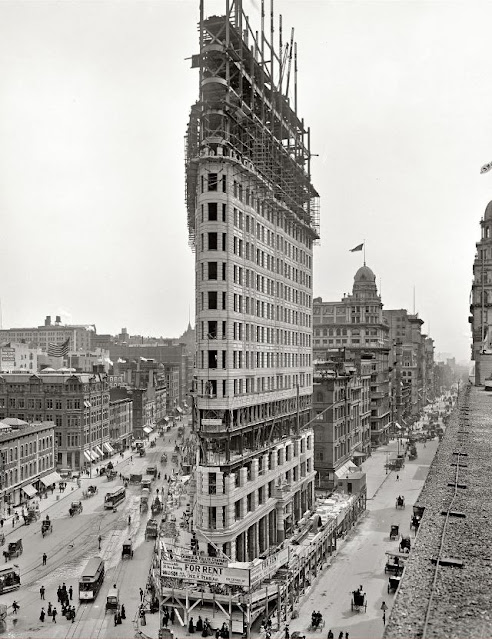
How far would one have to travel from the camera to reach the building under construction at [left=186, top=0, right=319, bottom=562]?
53250 mm

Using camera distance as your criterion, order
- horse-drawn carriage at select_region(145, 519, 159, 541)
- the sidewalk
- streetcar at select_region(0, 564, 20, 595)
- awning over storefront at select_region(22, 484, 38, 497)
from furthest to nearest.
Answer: awning over storefront at select_region(22, 484, 38, 497)
the sidewalk
horse-drawn carriage at select_region(145, 519, 159, 541)
streetcar at select_region(0, 564, 20, 595)

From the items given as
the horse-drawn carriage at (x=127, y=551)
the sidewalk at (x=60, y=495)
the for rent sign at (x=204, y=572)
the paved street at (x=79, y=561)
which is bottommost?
the sidewalk at (x=60, y=495)

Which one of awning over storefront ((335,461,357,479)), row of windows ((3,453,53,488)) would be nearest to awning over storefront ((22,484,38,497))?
row of windows ((3,453,53,488))

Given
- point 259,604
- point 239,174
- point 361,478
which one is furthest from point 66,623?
point 361,478

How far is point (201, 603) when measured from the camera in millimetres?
42031

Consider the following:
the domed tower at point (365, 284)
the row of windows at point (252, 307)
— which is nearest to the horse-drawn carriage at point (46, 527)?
the row of windows at point (252, 307)

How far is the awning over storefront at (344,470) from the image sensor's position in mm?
89094

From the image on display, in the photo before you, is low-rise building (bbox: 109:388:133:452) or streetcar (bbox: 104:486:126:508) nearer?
streetcar (bbox: 104:486:126:508)

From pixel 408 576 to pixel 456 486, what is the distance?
12507mm

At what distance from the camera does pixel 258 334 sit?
62281 mm

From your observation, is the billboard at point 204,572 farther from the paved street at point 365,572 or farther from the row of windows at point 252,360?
the row of windows at point 252,360

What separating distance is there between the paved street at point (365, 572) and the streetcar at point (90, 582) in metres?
15.6

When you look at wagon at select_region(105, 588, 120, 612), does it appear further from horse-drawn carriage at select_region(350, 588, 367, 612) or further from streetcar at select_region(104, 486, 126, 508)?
streetcar at select_region(104, 486, 126, 508)

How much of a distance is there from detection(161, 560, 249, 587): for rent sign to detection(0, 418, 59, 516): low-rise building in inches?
1665
